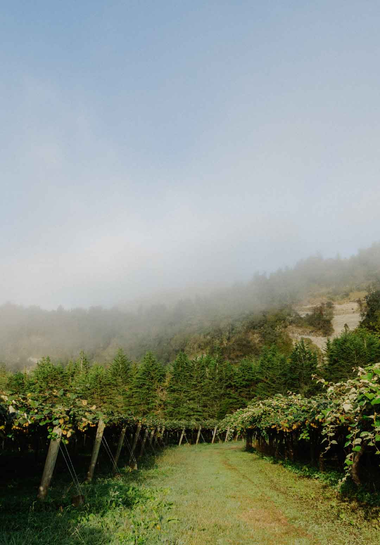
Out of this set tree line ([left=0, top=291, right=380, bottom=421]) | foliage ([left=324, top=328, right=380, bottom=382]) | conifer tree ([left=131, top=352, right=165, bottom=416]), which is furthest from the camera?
tree line ([left=0, top=291, right=380, bottom=421])

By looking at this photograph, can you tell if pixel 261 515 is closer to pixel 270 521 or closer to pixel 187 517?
pixel 270 521

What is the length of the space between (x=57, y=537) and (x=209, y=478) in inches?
511

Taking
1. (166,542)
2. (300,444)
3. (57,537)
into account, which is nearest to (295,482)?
(300,444)

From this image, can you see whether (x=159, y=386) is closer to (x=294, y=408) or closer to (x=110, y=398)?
(x=110, y=398)

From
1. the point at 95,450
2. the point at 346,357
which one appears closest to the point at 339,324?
the point at 346,357

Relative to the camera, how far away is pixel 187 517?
31.4 feet

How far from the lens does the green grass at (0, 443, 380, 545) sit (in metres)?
7.54

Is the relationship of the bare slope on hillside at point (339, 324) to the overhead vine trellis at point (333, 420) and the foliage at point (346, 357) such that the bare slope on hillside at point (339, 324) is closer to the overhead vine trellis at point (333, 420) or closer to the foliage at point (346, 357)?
the foliage at point (346, 357)

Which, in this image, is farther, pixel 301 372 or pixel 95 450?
pixel 301 372

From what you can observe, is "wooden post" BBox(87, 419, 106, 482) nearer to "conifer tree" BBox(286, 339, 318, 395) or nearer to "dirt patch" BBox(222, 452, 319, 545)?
"dirt patch" BBox(222, 452, 319, 545)

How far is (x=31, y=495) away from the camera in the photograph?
11.5 meters

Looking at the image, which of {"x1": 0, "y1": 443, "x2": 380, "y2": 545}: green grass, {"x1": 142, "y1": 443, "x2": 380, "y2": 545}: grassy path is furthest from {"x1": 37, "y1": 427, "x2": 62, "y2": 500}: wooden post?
{"x1": 142, "y1": 443, "x2": 380, "y2": 545}: grassy path

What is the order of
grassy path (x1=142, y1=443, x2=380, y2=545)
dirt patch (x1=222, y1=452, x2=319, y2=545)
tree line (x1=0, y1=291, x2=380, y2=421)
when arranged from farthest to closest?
tree line (x1=0, y1=291, x2=380, y2=421), dirt patch (x1=222, y1=452, x2=319, y2=545), grassy path (x1=142, y1=443, x2=380, y2=545)

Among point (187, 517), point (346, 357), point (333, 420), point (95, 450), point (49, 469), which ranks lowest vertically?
point (346, 357)
